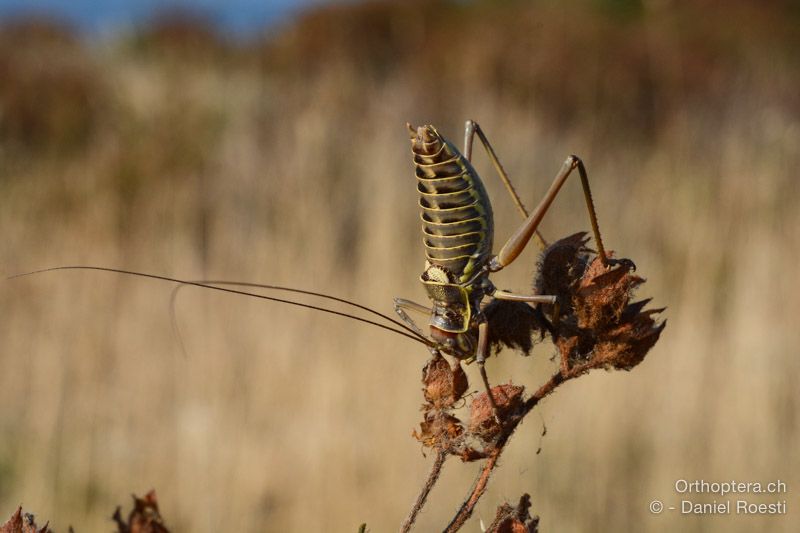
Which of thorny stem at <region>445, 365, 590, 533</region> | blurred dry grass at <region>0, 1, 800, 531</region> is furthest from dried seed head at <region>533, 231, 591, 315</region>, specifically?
blurred dry grass at <region>0, 1, 800, 531</region>

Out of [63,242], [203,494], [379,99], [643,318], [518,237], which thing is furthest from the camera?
[379,99]

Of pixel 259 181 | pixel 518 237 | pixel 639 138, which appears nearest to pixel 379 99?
pixel 259 181

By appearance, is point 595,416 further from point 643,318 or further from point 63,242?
point 63,242

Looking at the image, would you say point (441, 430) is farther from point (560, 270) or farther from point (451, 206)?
point (451, 206)

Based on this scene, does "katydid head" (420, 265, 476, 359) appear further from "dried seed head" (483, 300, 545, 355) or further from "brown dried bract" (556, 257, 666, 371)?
"brown dried bract" (556, 257, 666, 371)

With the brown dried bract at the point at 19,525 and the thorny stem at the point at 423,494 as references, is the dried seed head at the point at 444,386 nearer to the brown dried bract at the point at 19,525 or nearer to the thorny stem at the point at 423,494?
the thorny stem at the point at 423,494

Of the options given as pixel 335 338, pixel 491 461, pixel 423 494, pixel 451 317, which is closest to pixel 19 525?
pixel 423 494
